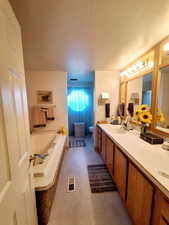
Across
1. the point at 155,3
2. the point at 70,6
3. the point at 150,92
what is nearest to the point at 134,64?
the point at 150,92

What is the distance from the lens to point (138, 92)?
2234 mm

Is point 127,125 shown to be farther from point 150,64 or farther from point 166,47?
point 166,47

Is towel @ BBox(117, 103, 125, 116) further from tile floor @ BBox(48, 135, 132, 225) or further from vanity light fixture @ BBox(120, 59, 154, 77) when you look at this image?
tile floor @ BBox(48, 135, 132, 225)

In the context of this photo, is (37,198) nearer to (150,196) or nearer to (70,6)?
(150,196)

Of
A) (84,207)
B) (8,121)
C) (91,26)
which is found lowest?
(84,207)

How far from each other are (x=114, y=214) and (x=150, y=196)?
0.80 meters

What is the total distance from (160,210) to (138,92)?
191cm

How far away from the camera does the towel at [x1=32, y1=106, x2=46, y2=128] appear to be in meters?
2.93

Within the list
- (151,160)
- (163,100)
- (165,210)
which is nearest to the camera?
(165,210)

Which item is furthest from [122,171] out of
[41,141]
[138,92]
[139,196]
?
[41,141]

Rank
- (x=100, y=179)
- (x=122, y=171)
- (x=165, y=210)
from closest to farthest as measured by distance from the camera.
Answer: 1. (x=165, y=210)
2. (x=122, y=171)
3. (x=100, y=179)

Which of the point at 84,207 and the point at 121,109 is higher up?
the point at 121,109

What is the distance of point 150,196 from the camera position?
0.91 metres

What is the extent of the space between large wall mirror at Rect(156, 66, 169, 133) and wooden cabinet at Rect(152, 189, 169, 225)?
1022mm
